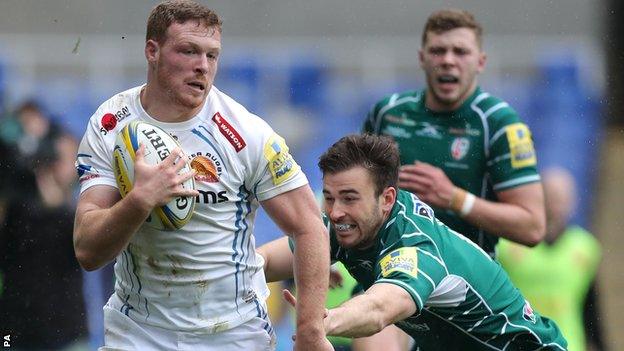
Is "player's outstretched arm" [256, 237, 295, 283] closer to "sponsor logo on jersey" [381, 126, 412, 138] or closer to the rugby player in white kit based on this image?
the rugby player in white kit

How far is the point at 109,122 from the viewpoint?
5.32 metres

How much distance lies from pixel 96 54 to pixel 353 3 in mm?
3074

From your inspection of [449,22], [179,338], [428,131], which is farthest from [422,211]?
[449,22]

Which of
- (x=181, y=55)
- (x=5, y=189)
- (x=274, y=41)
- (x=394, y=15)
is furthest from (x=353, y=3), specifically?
(x=181, y=55)

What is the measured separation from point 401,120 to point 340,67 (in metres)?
4.77

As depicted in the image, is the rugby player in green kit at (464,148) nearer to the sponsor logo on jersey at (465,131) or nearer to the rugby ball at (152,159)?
the sponsor logo on jersey at (465,131)

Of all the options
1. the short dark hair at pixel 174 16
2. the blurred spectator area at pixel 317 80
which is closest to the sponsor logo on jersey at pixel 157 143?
the short dark hair at pixel 174 16

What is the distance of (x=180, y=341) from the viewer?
17.5 ft

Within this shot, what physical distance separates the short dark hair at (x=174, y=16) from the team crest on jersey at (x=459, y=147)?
2384mm

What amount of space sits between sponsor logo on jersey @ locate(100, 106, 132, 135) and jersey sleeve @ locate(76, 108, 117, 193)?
2cm

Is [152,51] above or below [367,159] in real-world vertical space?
above

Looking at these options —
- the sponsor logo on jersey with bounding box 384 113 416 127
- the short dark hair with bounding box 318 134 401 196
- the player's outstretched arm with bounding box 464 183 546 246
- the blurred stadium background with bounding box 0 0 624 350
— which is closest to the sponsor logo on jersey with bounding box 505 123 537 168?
the player's outstretched arm with bounding box 464 183 546 246

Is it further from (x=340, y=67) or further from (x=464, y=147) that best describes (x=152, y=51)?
(x=340, y=67)

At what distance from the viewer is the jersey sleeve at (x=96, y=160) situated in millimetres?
5258
